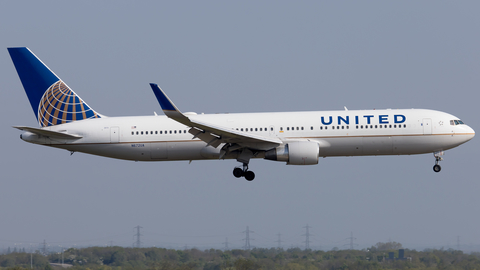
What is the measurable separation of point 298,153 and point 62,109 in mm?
17180

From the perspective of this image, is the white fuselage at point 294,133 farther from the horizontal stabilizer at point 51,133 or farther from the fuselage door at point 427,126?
the horizontal stabilizer at point 51,133

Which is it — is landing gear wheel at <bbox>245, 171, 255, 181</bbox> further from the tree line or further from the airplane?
the tree line

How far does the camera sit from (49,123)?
39156 millimetres

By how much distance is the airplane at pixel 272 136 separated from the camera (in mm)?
34969

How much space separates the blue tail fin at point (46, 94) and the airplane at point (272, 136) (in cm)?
151

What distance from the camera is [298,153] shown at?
3416cm

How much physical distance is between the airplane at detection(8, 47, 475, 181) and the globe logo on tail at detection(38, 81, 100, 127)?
1188 millimetres

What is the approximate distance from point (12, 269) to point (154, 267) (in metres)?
14.4

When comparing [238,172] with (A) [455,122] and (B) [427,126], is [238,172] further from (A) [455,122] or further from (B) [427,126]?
(A) [455,122]

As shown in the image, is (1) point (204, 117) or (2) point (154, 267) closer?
(1) point (204, 117)

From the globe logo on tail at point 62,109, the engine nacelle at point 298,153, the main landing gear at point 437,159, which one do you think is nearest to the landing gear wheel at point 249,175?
the engine nacelle at point 298,153

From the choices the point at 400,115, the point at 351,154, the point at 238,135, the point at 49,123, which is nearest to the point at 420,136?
the point at 400,115

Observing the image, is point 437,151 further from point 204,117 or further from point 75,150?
point 75,150

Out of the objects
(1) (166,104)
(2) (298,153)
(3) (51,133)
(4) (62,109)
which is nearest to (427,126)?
(2) (298,153)
